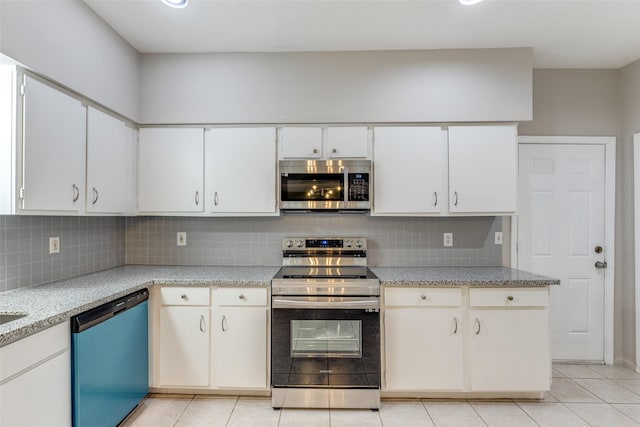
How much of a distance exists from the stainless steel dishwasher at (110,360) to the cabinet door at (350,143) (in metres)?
1.70

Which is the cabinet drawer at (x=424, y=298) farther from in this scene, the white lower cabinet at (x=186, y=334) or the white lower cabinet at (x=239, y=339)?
the white lower cabinet at (x=186, y=334)

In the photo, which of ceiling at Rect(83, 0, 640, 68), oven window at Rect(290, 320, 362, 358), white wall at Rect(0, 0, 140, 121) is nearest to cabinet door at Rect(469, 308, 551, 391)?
oven window at Rect(290, 320, 362, 358)

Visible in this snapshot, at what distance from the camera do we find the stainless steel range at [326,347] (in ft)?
7.66

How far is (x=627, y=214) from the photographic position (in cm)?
305

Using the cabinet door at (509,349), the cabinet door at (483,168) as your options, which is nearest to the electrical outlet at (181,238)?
the cabinet door at (483,168)

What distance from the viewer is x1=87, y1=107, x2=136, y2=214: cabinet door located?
2.25 meters

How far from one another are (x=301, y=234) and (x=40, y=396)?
1952 millimetres

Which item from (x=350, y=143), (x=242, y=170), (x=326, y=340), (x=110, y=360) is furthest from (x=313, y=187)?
(x=110, y=360)

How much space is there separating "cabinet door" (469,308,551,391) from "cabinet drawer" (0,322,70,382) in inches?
A: 92.8

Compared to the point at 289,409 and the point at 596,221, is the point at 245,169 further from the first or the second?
the point at 596,221

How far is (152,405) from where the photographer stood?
2.38m

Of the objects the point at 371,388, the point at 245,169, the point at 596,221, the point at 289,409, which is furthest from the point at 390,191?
the point at 596,221

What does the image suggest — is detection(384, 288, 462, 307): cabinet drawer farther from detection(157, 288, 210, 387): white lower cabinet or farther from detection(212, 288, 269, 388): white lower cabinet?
detection(157, 288, 210, 387): white lower cabinet

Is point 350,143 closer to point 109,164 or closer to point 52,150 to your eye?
point 109,164
